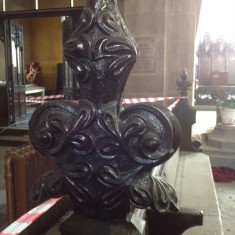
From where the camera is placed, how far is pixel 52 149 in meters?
0.50

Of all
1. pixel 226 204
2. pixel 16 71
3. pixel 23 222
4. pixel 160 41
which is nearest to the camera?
pixel 23 222

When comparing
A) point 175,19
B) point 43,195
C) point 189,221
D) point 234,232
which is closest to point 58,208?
point 189,221

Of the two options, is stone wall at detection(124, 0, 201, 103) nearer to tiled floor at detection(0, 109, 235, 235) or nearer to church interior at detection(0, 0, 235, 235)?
church interior at detection(0, 0, 235, 235)

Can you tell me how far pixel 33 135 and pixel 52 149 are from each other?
0.14ft

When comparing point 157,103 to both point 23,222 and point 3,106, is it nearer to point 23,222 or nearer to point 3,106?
point 23,222

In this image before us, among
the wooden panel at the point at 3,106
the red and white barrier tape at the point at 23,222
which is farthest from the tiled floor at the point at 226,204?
the wooden panel at the point at 3,106

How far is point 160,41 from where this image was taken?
193 inches

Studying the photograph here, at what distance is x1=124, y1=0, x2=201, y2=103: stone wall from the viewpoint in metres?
4.88

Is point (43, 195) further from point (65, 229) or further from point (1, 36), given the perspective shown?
point (1, 36)

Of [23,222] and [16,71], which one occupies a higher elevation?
[16,71]

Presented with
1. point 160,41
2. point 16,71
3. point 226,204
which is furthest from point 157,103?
point 16,71

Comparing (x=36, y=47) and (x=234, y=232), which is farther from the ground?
(x=36, y=47)

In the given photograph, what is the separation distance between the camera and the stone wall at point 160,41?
4875 millimetres

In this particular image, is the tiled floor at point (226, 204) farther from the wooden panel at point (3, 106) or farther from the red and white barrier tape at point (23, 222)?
the wooden panel at point (3, 106)
